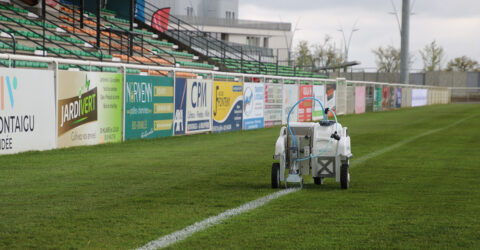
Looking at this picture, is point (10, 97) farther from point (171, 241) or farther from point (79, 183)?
point (171, 241)

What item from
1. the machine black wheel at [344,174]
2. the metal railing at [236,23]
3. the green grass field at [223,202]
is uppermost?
the metal railing at [236,23]

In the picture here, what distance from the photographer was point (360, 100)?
46281 mm

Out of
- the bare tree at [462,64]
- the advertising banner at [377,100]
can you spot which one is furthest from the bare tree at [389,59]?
the advertising banner at [377,100]

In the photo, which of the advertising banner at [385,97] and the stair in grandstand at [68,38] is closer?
the stair in grandstand at [68,38]

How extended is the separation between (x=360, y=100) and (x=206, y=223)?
4035 cm

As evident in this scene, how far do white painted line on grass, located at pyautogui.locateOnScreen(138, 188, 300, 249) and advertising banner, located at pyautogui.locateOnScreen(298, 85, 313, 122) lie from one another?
23.7m

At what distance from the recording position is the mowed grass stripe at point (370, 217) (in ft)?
19.9

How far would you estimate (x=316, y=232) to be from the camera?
645 cm

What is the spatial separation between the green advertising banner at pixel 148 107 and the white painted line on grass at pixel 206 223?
9788 millimetres

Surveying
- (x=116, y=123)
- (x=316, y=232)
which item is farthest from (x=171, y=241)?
(x=116, y=123)

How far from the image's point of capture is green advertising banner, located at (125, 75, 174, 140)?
1827cm

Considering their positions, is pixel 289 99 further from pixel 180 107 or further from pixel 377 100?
pixel 377 100

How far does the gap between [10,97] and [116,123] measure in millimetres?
4404

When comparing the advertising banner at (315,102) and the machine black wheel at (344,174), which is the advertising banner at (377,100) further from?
the machine black wheel at (344,174)
